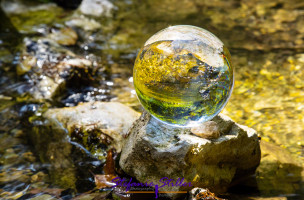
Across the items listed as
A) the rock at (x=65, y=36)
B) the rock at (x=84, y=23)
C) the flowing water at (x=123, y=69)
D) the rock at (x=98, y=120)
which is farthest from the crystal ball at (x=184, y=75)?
the rock at (x=84, y=23)

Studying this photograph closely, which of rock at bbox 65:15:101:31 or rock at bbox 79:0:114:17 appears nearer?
rock at bbox 65:15:101:31

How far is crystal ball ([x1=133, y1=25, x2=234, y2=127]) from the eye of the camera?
10.1 feet

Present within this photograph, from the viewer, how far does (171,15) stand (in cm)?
844

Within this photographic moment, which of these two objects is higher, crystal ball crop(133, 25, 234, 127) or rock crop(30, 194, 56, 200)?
crystal ball crop(133, 25, 234, 127)

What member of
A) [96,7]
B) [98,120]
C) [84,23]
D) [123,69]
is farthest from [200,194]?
[96,7]

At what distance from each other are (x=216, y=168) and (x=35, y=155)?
2.32 metres

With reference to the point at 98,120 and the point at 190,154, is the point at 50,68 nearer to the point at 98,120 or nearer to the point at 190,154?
the point at 98,120

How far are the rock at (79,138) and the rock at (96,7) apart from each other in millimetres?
4332

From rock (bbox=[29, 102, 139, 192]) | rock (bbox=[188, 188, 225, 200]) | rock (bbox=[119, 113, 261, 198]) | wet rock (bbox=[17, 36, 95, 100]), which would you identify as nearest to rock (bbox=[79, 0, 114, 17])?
wet rock (bbox=[17, 36, 95, 100])

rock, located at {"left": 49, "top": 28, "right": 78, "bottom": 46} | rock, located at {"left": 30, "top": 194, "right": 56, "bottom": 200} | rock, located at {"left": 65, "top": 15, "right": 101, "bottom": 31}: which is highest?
rock, located at {"left": 65, "top": 15, "right": 101, "bottom": 31}

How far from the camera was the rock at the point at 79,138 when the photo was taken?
13.7 feet

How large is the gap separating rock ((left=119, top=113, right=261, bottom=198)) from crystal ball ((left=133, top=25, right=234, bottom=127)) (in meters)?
0.25

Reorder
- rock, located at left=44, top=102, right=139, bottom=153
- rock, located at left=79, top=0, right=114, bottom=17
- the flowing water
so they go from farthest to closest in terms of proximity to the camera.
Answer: rock, located at left=79, top=0, right=114, bottom=17 → rock, located at left=44, top=102, right=139, bottom=153 → the flowing water

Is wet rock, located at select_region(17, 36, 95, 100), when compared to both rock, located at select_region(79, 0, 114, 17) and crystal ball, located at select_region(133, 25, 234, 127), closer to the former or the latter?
rock, located at select_region(79, 0, 114, 17)
